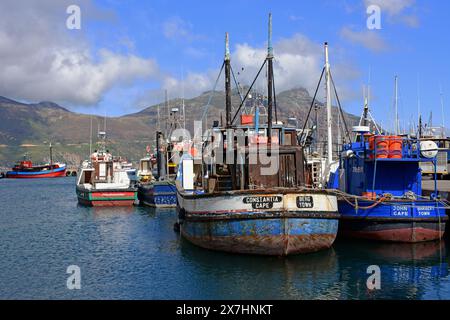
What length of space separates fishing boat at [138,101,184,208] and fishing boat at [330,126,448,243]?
70.2 ft

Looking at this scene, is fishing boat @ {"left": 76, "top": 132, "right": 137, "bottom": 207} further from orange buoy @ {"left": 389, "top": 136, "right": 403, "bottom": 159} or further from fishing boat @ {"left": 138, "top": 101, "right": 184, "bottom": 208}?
orange buoy @ {"left": 389, "top": 136, "right": 403, "bottom": 159}

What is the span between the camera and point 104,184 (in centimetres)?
5209

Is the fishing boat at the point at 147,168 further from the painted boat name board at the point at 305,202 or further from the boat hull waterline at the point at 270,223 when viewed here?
the painted boat name board at the point at 305,202

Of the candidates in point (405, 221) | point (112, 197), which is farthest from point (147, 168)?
point (405, 221)

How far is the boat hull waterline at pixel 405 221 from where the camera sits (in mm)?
23766

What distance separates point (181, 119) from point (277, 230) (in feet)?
116

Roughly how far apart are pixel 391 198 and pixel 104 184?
34.1 m

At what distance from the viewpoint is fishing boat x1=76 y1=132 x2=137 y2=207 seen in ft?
159

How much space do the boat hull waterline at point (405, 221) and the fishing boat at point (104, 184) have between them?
2847 cm

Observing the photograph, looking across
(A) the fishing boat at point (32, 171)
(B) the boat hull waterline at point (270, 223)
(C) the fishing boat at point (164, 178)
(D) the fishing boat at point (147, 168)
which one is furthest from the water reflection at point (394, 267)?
(A) the fishing boat at point (32, 171)

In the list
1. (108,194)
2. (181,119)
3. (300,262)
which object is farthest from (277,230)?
(181,119)

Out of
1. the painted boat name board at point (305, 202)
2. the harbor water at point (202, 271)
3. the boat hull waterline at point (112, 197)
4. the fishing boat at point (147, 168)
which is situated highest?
the fishing boat at point (147, 168)

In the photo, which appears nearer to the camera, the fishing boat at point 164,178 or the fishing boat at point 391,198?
the fishing boat at point 391,198
